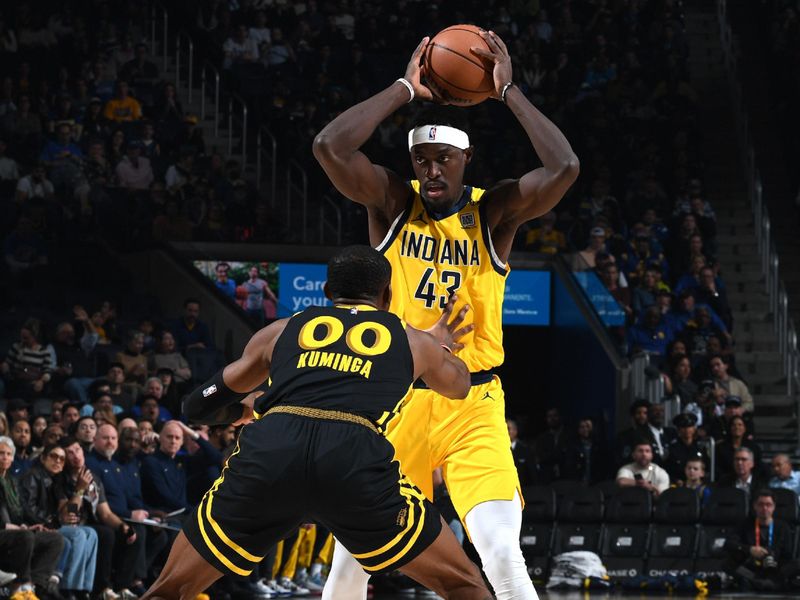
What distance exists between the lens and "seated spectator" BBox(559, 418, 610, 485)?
1623 cm

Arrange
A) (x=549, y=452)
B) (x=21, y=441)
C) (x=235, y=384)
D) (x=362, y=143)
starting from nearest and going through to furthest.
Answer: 1. (x=235, y=384)
2. (x=362, y=143)
3. (x=21, y=441)
4. (x=549, y=452)

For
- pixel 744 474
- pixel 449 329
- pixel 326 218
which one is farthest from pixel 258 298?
pixel 449 329

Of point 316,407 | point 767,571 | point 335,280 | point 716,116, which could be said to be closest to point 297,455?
point 316,407

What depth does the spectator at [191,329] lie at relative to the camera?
16.2 metres

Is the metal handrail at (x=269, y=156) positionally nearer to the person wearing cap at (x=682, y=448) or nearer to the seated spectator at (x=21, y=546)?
the person wearing cap at (x=682, y=448)

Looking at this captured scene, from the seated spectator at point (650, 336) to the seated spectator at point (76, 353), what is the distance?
6.62m

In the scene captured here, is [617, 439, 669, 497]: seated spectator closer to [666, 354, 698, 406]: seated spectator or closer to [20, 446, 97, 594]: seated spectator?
[666, 354, 698, 406]: seated spectator

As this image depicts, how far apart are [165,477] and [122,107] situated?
7.61 m

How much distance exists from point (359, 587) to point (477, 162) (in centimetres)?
1396

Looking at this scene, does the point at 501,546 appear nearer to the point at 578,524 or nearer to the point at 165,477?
the point at 165,477

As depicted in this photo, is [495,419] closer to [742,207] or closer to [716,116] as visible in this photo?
[742,207]

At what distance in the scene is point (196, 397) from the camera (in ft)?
18.3

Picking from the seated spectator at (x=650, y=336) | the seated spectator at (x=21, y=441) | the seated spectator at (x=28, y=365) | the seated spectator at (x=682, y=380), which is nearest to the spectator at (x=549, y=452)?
the seated spectator at (x=682, y=380)

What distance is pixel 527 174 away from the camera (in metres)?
6.36
